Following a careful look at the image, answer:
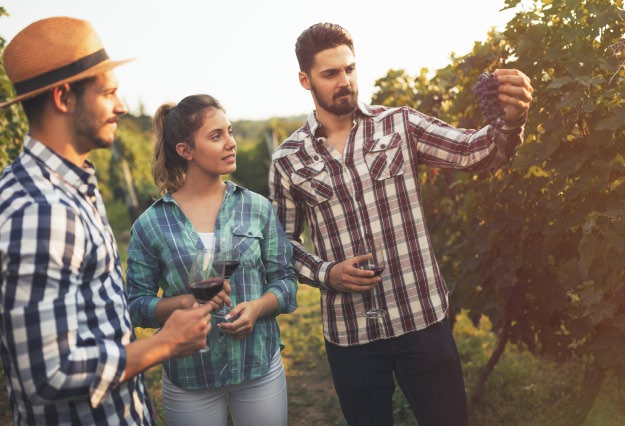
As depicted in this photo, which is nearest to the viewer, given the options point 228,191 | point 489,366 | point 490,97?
point 490,97

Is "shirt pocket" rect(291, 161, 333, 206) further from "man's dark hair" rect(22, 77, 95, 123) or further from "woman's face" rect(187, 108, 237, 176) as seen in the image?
"man's dark hair" rect(22, 77, 95, 123)

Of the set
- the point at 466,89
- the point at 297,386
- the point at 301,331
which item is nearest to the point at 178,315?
the point at 466,89

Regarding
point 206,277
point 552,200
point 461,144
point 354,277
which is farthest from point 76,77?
point 552,200

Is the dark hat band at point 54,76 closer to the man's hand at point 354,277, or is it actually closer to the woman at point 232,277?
the woman at point 232,277

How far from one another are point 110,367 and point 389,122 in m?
1.79

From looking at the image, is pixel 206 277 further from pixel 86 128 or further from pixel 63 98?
pixel 63 98

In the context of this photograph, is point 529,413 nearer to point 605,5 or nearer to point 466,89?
point 466,89

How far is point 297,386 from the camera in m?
5.79

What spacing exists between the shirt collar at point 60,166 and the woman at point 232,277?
2.33 feet

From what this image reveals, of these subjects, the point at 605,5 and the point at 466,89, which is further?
the point at 466,89

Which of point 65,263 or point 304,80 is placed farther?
point 304,80

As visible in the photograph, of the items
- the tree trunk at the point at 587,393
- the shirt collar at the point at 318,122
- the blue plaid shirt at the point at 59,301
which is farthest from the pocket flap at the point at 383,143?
the tree trunk at the point at 587,393

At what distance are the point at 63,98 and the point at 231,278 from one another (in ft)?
3.66

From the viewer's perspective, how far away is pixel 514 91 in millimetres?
2500
